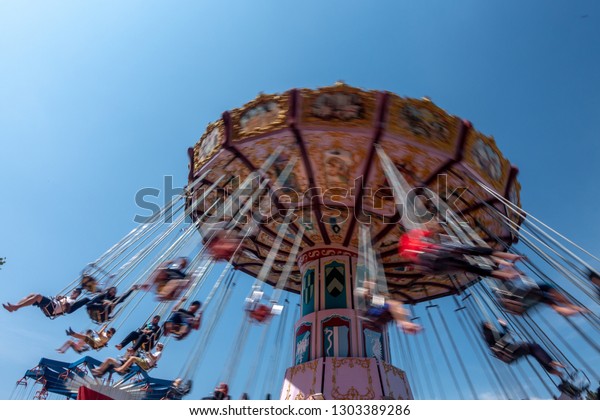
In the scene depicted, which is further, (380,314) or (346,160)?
(346,160)

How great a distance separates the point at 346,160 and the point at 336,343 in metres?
3.51

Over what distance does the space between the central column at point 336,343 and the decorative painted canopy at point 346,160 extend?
0.67m

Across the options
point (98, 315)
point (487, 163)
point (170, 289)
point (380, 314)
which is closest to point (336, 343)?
point (380, 314)

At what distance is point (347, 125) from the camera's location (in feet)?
20.5

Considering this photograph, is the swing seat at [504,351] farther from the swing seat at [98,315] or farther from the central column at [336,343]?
the swing seat at [98,315]

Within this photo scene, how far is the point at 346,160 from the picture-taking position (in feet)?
23.1

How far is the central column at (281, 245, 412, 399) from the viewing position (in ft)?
22.0

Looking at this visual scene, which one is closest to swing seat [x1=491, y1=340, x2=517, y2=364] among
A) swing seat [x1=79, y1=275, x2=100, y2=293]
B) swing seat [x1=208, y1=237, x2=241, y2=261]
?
swing seat [x1=208, y1=237, x2=241, y2=261]

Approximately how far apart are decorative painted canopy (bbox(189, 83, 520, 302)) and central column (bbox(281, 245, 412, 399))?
0.67 m

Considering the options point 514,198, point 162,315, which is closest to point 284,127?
point 162,315

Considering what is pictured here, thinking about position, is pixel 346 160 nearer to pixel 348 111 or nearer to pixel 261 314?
pixel 348 111

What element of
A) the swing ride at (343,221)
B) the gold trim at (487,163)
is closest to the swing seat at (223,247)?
the swing ride at (343,221)

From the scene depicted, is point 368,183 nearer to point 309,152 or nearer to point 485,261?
point 309,152
